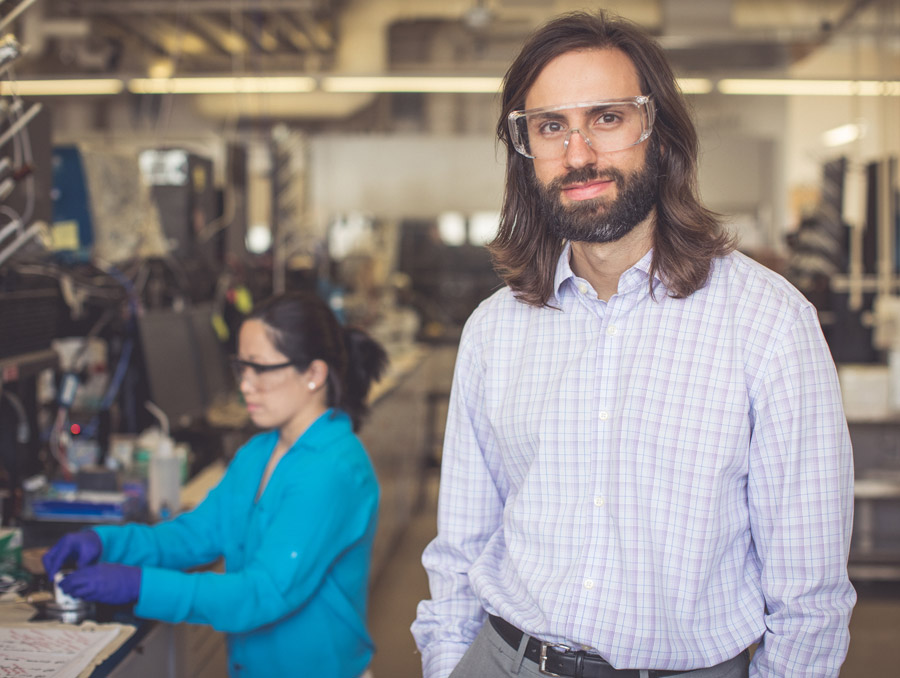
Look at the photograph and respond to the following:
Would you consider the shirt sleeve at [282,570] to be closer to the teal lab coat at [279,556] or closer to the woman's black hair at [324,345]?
the teal lab coat at [279,556]

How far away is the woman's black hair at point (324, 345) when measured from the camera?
7.01 ft

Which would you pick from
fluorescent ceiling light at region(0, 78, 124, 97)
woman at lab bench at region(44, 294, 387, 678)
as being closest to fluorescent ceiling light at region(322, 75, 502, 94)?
fluorescent ceiling light at region(0, 78, 124, 97)

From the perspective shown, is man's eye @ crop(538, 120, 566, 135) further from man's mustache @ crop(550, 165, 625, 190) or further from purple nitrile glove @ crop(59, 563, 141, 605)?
purple nitrile glove @ crop(59, 563, 141, 605)

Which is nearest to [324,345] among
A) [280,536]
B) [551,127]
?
[280,536]

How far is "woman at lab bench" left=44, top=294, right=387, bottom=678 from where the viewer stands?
1803mm

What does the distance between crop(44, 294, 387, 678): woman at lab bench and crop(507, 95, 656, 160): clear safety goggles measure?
95 centimetres

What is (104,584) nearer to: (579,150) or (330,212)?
(579,150)

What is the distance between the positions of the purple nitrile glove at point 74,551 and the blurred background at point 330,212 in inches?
4.1

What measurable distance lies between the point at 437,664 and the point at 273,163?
3.83 meters

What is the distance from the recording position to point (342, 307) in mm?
5711

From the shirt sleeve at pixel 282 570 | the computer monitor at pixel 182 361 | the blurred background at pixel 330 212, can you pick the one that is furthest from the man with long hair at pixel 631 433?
the computer monitor at pixel 182 361

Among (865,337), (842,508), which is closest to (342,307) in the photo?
(865,337)

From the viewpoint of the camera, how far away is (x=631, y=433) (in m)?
1.35

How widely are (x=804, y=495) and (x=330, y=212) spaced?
834 cm
